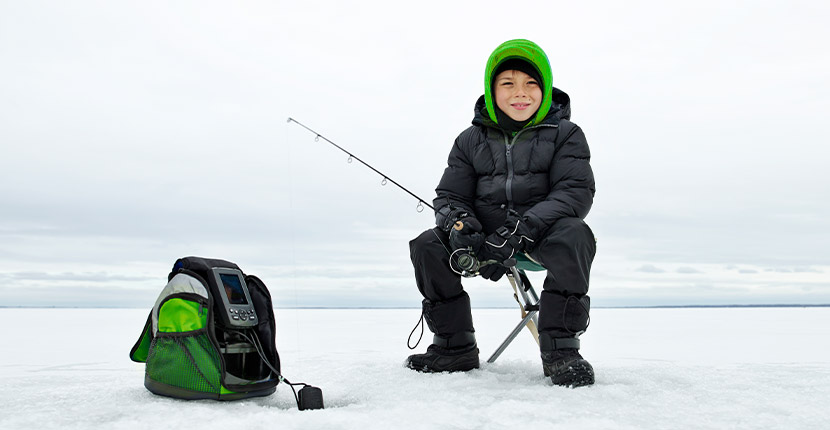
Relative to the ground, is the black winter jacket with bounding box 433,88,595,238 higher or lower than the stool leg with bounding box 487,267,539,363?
higher

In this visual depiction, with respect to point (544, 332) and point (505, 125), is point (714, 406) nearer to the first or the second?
point (544, 332)

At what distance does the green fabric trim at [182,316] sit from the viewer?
7.78 feet

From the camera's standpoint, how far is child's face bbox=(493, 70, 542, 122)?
3234 mm

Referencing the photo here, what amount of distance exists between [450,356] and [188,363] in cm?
132

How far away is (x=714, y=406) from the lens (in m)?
2.31

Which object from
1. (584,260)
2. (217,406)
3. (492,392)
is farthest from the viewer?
(584,260)

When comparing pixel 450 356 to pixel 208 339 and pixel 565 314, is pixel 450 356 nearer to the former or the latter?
pixel 565 314

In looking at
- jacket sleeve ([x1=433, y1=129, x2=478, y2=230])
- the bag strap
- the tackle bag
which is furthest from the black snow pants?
the bag strap

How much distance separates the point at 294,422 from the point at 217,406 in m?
0.44

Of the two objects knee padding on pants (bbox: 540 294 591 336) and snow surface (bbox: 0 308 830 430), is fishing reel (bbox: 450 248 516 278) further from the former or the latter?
snow surface (bbox: 0 308 830 430)

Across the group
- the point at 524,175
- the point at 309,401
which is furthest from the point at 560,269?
the point at 309,401

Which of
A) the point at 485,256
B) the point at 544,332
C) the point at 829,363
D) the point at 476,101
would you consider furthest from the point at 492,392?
the point at 829,363

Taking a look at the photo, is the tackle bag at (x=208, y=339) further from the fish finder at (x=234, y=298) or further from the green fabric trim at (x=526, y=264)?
the green fabric trim at (x=526, y=264)

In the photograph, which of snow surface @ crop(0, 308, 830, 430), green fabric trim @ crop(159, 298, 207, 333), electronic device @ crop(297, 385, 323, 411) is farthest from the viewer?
green fabric trim @ crop(159, 298, 207, 333)
